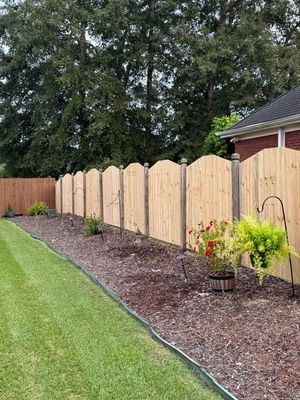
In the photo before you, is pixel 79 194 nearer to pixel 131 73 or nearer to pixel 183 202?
pixel 183 202

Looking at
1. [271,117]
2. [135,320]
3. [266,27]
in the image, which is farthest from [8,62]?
[135,320]

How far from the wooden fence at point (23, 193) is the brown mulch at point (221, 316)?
11.8 metres

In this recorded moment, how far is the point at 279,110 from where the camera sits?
11.7 meters

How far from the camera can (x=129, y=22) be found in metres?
23.0

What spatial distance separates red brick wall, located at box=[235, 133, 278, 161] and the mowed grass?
7141mm

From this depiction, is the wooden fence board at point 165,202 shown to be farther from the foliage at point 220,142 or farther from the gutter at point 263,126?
the foliage at point 220,142

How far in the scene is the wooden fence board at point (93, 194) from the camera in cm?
1263

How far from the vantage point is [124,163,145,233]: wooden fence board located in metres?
9.59

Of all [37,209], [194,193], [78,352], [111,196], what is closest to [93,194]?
[111,196]

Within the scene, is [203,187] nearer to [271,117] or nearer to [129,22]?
[271,117]

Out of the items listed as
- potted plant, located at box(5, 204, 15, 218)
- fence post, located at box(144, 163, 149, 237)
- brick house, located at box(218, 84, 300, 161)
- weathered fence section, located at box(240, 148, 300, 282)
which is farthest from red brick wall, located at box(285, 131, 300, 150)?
potted plant, located at box(5, 204, 15, 218)

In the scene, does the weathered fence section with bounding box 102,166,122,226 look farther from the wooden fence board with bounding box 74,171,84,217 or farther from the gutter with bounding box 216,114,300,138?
the gutter with bounding box 216,114,300,138

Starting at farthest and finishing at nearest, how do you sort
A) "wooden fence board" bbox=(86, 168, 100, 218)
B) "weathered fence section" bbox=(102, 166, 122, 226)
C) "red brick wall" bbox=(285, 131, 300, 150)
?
"wooden fence board" bbox=(86, 168, 100, 218)
"weathered fence section" bbox=(102, 166, 122, 226)
"red brick wall" bbox=(285, 131, 300, 150)

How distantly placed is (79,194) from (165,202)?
22.4 ft
